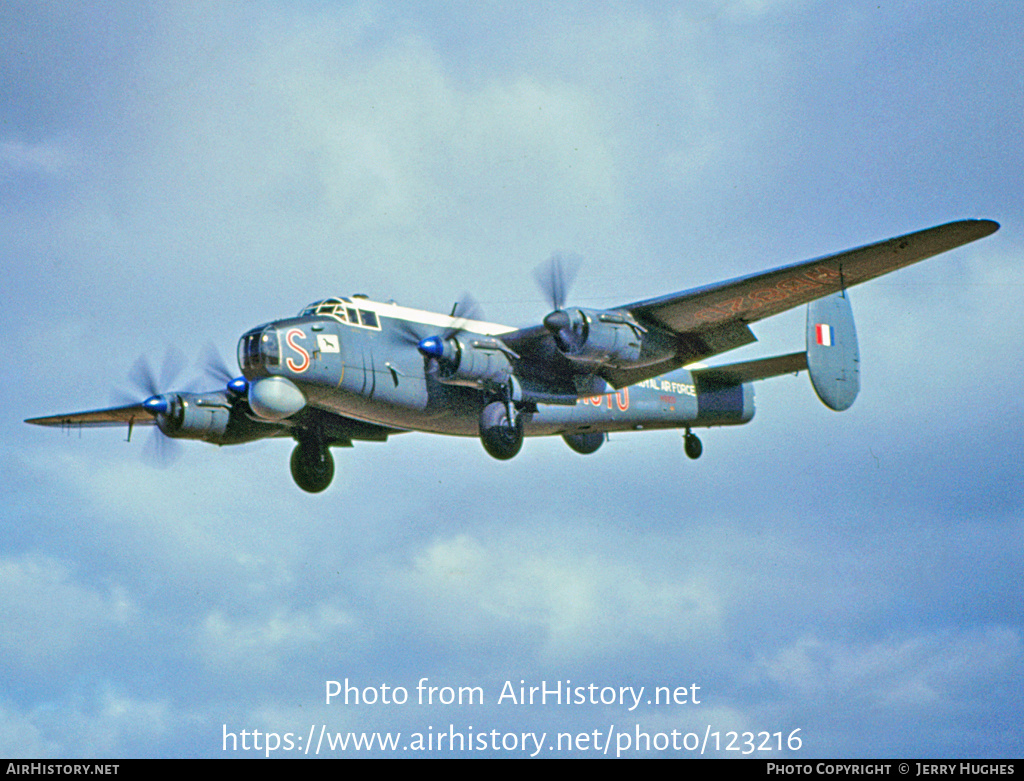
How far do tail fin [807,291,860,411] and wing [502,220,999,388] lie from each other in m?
1.95

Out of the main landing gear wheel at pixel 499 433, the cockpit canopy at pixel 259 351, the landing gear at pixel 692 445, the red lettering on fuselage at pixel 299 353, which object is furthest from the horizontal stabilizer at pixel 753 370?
the cockpit canopy at pixel 259 351

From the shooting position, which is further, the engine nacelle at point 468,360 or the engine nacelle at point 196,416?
the engine nacelle at point 196,416

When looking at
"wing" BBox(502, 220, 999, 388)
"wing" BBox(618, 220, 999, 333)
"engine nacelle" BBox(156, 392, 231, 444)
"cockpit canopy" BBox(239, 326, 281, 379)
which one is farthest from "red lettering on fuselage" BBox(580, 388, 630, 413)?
"engine nacelle" BBox(156, 392, 231, 444)

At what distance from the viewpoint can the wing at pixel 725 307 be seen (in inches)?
705

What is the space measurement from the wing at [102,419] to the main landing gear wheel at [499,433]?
7320mm

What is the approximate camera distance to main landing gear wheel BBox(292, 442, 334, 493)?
2117 centimetres

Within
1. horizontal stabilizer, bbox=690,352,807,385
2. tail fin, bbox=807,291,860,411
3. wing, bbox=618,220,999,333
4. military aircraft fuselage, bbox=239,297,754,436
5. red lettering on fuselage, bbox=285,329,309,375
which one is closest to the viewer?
wing, bbox=618,220,999,333

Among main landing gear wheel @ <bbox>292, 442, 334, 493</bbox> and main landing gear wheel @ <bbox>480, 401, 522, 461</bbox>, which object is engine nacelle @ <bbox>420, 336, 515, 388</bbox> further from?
main landing gear wheel @ <bbox>292, 442, 334, 493</bbox>

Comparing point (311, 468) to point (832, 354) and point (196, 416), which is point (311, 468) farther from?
point (832, 354)

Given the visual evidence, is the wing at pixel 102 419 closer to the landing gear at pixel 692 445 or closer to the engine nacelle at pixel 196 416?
the engine nacelle at pixel 196 416

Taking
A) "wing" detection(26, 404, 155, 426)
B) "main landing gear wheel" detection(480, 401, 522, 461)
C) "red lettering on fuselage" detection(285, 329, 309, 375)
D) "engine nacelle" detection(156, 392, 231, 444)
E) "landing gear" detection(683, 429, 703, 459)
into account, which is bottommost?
"main landing gear wheel" detection(480, 401, 522, 461)

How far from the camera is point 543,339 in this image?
20094 millimetres

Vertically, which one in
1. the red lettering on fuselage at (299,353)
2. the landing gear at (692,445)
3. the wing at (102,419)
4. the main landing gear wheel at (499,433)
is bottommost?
the main landing gear wheel at (499,433)
